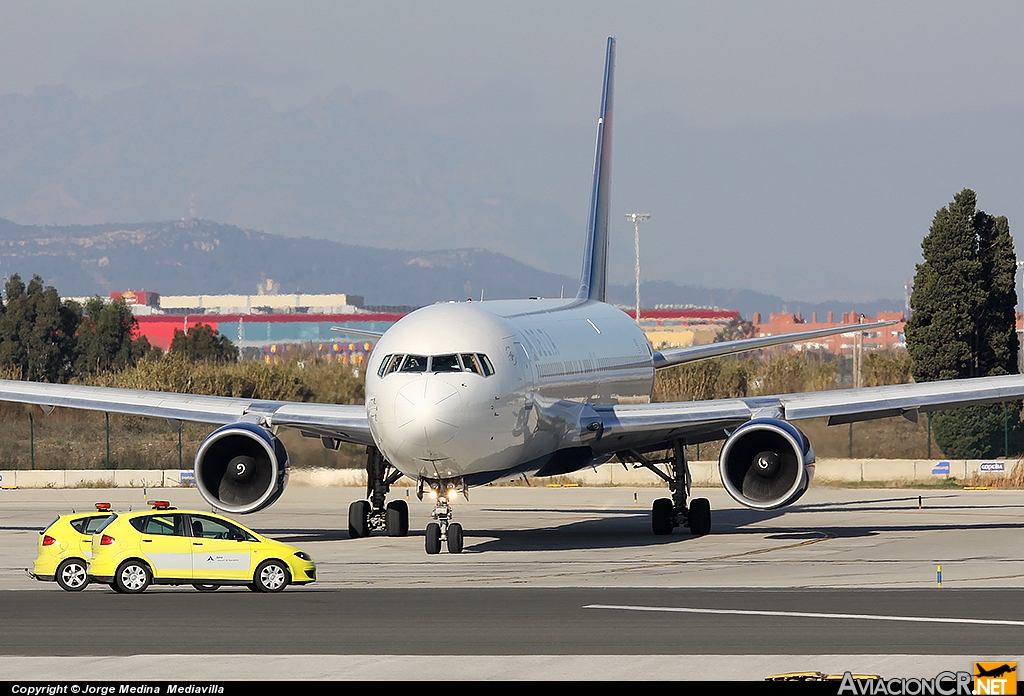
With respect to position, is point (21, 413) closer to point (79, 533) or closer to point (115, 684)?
point (79, 533)

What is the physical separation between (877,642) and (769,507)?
42.9 feet

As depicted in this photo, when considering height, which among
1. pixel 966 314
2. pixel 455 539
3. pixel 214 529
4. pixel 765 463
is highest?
pixel 966 314

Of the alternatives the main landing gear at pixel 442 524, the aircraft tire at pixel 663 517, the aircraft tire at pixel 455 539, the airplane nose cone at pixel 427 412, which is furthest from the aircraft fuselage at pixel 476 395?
the aircraft tire at pixel 663 517

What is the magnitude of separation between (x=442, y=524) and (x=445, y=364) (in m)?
3.39

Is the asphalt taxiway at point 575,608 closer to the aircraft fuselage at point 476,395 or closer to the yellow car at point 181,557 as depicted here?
the yellow car at point 181,557

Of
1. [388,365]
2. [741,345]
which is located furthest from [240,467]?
[741,345]

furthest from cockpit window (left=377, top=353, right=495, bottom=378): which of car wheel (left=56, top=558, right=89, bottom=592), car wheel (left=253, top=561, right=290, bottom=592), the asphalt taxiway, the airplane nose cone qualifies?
car wheel (left=56, top=558, right=89, bottom=592)

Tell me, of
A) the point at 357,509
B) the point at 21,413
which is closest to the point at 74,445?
the point at 21,413

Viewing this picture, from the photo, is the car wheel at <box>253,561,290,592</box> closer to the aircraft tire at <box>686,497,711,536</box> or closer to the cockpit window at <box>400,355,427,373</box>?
the cockpit window at <box>400,355,427,373</box>

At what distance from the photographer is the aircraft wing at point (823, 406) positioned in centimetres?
3266

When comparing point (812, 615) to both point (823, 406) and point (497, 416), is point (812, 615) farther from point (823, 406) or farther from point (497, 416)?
point (823, 406)

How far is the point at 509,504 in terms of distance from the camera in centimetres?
4747

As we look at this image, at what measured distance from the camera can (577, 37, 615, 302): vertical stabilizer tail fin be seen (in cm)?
4766

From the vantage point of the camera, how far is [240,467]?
32312mm
